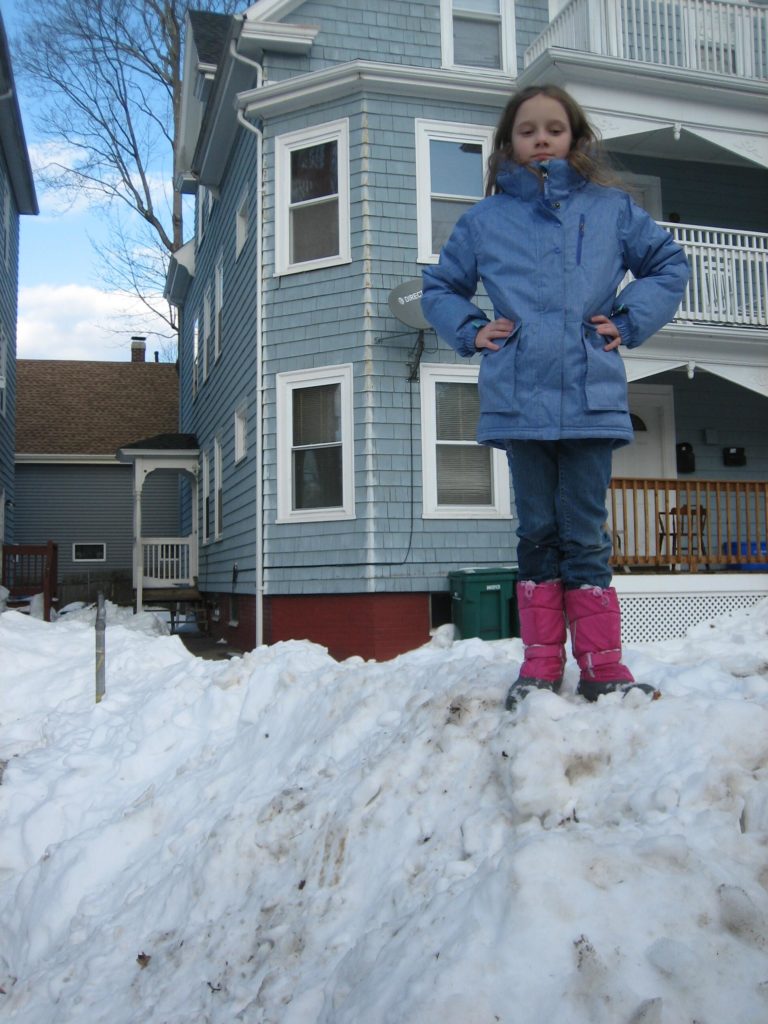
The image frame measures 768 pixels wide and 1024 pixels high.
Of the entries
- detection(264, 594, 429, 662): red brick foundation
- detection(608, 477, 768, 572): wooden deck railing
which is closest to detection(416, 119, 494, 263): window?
detection(608, 477, 768, 572): wooden deck railing

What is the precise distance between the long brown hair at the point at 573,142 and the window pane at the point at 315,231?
734cm

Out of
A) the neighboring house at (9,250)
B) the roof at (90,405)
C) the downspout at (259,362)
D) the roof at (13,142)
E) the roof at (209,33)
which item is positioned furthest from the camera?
the roof at (90,405)

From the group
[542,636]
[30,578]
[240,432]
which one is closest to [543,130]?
[542,636]

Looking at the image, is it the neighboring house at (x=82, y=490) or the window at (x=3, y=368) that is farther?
the neighboring house at (x=82, y=490)

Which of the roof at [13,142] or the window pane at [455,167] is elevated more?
the roof at [13,142]

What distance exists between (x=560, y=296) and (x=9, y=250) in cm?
1810

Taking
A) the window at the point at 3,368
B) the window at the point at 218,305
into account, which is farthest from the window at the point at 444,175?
the window at the point at 3,368

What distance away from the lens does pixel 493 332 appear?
10.2 ft

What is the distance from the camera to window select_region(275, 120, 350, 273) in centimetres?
1038

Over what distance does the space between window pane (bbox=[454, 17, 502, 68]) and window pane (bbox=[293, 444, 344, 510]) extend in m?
4.90

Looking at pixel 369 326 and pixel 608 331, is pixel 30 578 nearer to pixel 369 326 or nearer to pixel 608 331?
pixel 369 326

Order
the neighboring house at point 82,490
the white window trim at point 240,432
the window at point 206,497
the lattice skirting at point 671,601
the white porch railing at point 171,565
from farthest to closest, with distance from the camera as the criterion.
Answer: the neighboring house at point 82,490
the white porch railing at point 171,565
the window at point 206,497
the white window trim at point 240,432
the lattice skirting at point 671,601

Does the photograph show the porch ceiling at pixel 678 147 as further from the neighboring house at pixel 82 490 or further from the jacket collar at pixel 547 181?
the neighboring house at pixel 82 490

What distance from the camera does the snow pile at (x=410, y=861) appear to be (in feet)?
6.38
